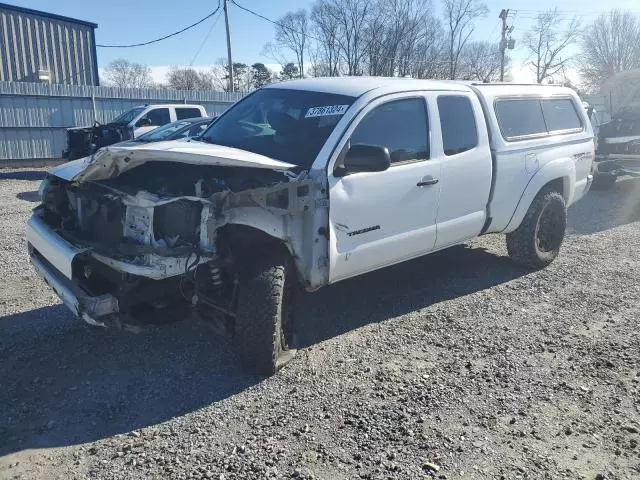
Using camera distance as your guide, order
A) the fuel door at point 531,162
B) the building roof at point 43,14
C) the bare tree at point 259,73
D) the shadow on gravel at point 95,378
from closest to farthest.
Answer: the shadow on gravel at point 95,378 < the fuel door at point 531,162 < the building roof at point 43,14 < the bare tree at point 259,73

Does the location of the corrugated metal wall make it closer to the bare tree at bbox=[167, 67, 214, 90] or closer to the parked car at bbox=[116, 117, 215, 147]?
the parked car at bbox=[116, 117, 215, 147]

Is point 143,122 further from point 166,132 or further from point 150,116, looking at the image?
point 166,132

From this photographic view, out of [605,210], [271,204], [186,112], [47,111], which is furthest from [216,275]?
[47,111]

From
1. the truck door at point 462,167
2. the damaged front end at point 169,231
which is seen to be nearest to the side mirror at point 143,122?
the damaged front end at point 169,231

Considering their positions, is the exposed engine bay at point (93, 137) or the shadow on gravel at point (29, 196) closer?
the shadow on gravel at point (29, 196)

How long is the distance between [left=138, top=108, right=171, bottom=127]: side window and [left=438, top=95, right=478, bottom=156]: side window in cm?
1154

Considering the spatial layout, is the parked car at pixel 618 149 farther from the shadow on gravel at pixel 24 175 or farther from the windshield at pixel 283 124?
the shadow on gravel at pixel 24 175

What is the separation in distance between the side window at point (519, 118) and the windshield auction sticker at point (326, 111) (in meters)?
2.09

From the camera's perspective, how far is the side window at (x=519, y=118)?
5.71 meters

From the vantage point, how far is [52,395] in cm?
358

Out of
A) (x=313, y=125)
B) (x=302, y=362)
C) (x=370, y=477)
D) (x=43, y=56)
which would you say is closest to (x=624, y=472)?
(x=370, y=477)

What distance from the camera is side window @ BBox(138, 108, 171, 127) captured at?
15.1 meters

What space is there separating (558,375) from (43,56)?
959 inches

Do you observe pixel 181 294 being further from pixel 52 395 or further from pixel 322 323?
pixel 322 323
